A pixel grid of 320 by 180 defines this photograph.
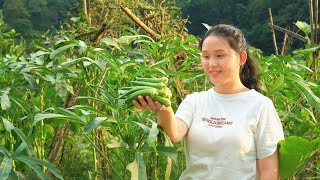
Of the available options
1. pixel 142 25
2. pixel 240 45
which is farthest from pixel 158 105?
pixel 142 25

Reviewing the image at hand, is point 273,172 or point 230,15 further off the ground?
point 273,172

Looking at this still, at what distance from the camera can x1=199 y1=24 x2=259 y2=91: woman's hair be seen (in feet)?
6.52

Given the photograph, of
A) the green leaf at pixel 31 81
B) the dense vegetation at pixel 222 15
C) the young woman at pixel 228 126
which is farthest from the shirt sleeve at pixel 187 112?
the dense vegetation at pixel 222 15

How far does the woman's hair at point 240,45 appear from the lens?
6.52ft

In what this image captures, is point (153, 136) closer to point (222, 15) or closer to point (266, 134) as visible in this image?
point (266, 134)

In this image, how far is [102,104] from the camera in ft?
8.13

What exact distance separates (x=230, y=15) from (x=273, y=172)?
14.7 meters

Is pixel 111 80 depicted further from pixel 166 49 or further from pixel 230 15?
pixel 230 15

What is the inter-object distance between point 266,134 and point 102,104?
75cm

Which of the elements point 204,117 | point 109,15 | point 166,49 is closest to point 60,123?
point 166,49

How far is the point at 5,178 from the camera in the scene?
1.98 m

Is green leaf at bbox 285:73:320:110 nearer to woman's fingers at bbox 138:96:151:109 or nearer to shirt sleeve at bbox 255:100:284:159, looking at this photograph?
shirt sleeve at bbox 255:100:284:159

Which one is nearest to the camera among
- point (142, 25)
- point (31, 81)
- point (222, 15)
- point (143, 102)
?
point (143, 102)

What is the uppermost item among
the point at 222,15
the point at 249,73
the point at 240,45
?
the point at 240,45
